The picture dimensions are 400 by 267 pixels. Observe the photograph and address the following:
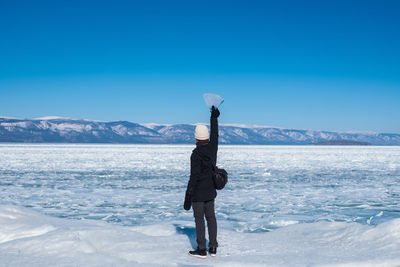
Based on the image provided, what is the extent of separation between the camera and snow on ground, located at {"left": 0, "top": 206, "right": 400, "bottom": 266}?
3855 mm

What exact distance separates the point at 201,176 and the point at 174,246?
1.18 metres

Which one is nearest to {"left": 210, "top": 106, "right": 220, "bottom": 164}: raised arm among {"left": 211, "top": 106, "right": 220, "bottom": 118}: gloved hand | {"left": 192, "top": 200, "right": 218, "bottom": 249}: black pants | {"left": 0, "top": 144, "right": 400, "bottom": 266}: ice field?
{"left": 211, "top": 106, "right": 220, "bottom": 118}: gloved hand

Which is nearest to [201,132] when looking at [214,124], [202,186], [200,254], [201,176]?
[214,124]

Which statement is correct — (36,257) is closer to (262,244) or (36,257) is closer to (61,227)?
(61,227)

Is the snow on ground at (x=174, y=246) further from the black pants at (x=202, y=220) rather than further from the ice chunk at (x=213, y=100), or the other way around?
the ice chunk at (x=213, y=100)

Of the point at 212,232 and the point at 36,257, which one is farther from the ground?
the point at 212,232

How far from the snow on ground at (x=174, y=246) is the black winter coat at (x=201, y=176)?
0.71m

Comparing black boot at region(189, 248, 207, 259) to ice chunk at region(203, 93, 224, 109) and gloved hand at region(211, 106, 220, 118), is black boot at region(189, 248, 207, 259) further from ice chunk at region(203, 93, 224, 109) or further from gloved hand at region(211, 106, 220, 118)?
ice chunk at region(203, 93, 224, 109)

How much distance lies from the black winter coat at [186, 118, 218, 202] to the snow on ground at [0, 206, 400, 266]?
708 mm

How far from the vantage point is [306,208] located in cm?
827

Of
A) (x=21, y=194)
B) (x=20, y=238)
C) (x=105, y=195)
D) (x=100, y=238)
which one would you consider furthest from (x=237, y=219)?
(x=21, y=194)

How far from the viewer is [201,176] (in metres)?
4.06

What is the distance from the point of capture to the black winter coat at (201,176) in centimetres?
400

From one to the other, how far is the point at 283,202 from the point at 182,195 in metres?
2.75
